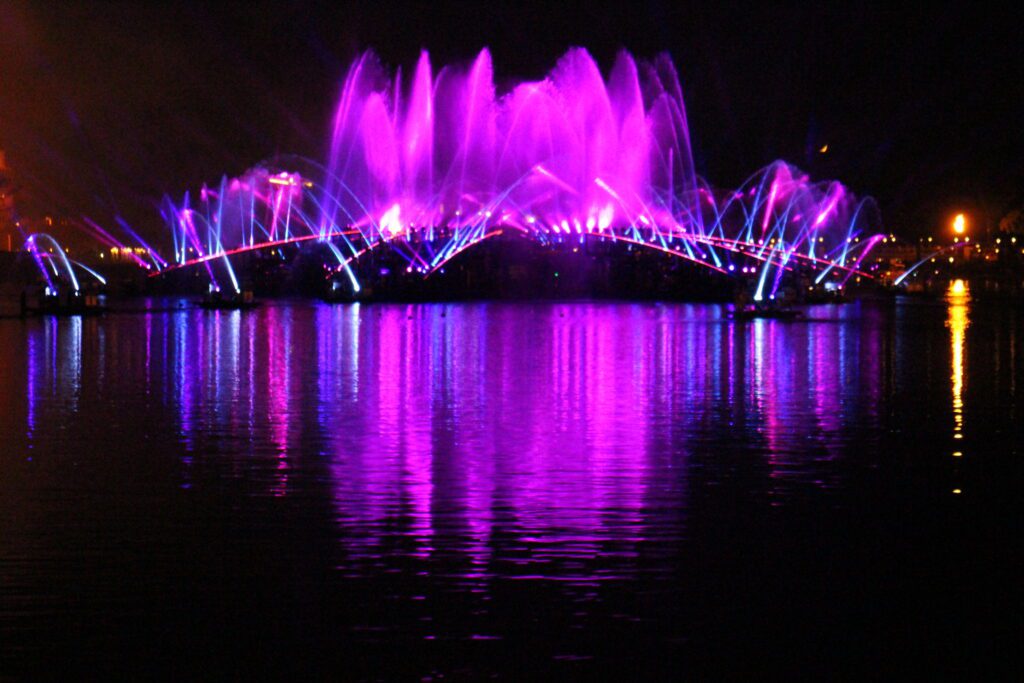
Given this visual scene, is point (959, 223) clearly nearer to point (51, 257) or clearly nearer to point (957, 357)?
point (51, 257)

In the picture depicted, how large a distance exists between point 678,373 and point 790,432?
8.91m

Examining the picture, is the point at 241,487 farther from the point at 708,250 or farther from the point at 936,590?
the point at 708,250

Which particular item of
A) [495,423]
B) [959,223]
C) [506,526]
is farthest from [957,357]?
[959,223]

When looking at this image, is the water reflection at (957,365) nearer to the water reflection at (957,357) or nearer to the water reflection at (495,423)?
the water reflection at (957,357)

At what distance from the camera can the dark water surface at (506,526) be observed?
7.39m

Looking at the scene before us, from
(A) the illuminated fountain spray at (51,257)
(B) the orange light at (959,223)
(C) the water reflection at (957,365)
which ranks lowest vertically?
(C) the water reflection at (957,365)

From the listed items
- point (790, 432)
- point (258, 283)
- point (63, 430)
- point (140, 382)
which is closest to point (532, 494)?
point (790, 432)

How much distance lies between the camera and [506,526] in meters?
10.4

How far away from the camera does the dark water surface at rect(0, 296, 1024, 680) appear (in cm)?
739

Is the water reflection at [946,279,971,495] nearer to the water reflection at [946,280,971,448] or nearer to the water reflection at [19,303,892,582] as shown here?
the water reflection at [946,280,971,448]

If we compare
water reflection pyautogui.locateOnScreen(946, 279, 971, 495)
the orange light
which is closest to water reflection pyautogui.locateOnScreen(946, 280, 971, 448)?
water reflection pyautogui.locateOnScreen(946, 279, 971, 495)

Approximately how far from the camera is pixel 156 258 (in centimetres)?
10488

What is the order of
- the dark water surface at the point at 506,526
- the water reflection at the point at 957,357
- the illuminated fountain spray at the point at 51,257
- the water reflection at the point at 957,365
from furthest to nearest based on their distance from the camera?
1. the illuminated fountain spray at the point at 51,257
2. the water reflection at the point at 957,357
3. the water reflection at the point at 957,365
4. the dark water surface at the point at 506,526

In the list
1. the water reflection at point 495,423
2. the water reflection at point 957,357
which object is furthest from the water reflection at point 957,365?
the water reflection at point 495,423
